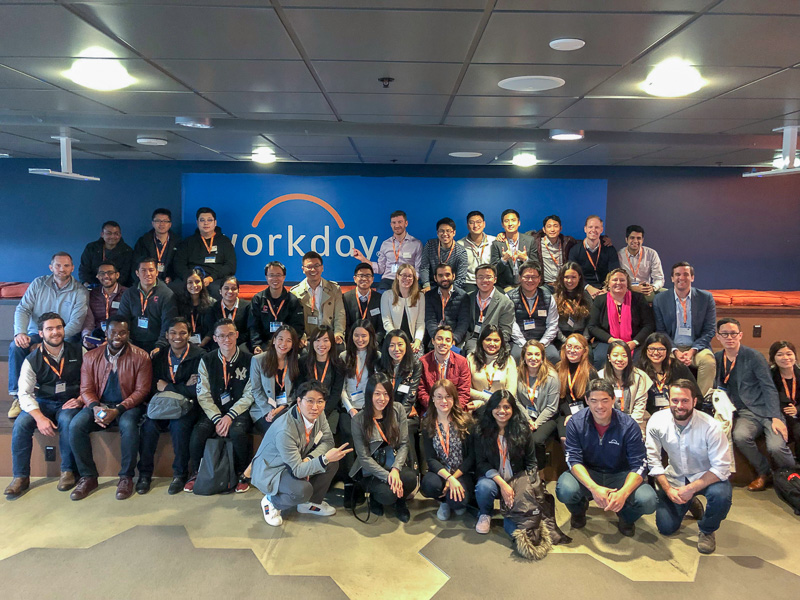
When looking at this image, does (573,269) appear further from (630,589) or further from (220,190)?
(220,190)

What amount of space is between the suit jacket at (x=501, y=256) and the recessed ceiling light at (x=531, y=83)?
8.49ft

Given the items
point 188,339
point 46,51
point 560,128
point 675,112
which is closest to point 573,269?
point 560,128

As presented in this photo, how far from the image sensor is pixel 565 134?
4863 millimetres

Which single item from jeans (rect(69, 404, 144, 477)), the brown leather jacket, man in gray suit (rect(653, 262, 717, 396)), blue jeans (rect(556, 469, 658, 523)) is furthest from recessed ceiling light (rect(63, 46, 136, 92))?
man in gray suit (rect(653, 262, 717, 396))

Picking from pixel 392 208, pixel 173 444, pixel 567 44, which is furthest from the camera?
pixel 392 208

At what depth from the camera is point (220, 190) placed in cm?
725

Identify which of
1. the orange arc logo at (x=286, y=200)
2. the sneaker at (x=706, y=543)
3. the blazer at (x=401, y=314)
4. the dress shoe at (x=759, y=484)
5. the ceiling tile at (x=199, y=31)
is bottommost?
the sneaker at (x=706, y=543)

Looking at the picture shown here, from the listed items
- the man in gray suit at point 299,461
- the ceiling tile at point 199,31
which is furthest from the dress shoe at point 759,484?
the ceiling tile at point 199,31

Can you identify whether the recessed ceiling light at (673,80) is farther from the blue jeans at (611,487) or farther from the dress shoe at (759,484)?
the dress shoe at (759,484)

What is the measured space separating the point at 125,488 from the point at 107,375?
891 mm

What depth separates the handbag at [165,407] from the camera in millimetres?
4430

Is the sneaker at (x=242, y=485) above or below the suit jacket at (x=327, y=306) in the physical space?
below

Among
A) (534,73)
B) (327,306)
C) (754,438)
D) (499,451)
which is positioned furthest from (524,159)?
(499,451)

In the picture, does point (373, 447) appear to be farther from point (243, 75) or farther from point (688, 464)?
point (243, 75)
